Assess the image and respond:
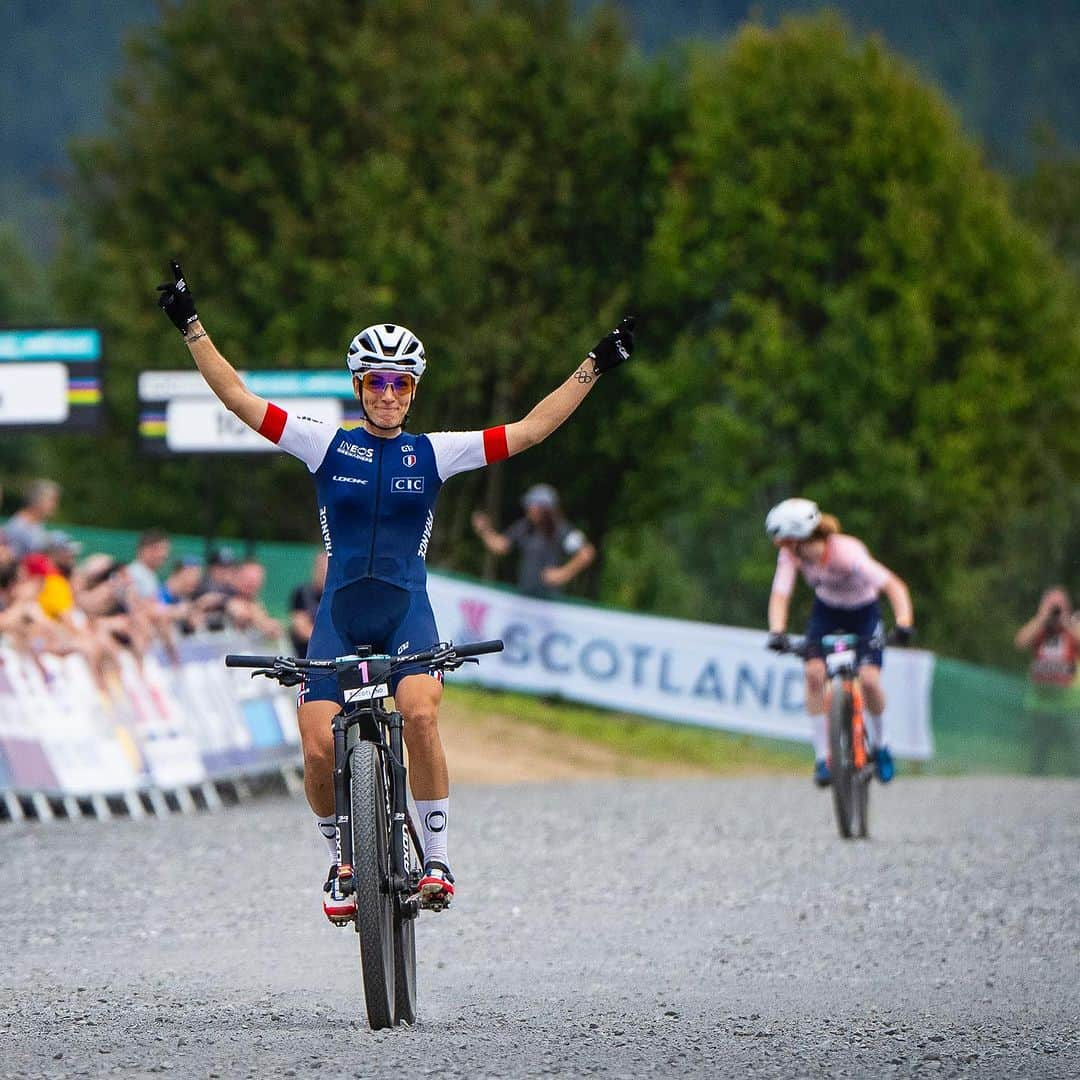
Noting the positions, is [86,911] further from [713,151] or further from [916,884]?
[713,151]

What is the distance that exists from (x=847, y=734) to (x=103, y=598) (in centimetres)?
594

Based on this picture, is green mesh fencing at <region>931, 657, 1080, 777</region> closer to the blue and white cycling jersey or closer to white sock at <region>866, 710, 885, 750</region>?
white sock at <region>866, 710, 885, 750</region>

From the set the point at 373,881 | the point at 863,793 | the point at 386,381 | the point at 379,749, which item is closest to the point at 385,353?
the point at 386,381

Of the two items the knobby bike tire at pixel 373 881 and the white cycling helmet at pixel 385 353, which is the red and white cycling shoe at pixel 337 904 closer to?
the knobby bike tire at pixel 373 881

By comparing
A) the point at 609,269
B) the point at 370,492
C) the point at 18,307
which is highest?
the point at 18,307

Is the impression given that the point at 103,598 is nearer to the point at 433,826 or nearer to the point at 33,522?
the point at 33,522

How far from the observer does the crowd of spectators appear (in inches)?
615

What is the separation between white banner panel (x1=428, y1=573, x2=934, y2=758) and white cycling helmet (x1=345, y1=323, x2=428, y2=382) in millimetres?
15753

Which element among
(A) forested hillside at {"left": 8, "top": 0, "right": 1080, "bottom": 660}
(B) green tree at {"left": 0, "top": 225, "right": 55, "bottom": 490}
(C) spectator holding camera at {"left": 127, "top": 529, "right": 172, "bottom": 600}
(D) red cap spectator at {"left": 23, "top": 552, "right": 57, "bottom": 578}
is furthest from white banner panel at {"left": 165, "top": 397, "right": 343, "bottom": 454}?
(B) green tree at {"left": 0, "top": 225, "right": 55, "bottom": 490}

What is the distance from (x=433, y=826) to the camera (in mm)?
7891

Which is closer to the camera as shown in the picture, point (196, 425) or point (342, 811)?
point (342, 811)

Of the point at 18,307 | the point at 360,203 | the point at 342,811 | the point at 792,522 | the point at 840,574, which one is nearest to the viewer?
the point at 342,811

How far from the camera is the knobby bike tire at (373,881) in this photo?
7172 millimetres

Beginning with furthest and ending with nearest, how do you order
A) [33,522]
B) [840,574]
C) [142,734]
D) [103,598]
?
[33,522] → [103,598] → [142,734] → [840,574]
